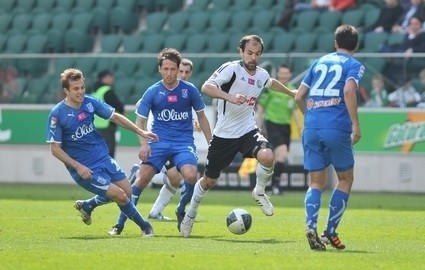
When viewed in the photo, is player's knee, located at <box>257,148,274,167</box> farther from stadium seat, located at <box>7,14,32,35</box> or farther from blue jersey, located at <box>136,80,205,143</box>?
stadium seat, located at <box>7,14,32,35</box>

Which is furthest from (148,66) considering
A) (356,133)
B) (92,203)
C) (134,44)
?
(356,133)

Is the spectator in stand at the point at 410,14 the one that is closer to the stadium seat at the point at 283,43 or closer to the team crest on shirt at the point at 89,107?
the stadium seat at the point at 283,43

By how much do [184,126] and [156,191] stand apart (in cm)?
1071

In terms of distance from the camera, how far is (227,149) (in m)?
15.7

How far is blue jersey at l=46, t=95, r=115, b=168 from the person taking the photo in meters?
15.2

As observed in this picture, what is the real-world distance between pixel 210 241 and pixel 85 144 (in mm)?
1940

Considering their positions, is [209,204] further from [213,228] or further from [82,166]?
[82,166]

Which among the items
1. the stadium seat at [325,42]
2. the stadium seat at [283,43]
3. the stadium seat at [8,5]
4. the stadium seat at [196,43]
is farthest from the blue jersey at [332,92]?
the stadium seat at [8,5]

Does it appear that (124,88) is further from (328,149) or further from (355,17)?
(328,149)

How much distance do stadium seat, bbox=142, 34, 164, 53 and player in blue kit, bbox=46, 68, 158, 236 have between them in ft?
52.2

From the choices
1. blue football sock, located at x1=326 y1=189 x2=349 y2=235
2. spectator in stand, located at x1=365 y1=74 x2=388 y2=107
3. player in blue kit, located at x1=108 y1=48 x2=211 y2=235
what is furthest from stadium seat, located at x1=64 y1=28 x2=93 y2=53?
blue football sock, located at x1=326 y1=189 x2=349 y2=235

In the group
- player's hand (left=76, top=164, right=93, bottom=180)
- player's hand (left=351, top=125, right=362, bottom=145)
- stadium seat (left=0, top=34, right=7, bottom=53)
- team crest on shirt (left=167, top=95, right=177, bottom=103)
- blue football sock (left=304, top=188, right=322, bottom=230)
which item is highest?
player's hand (left=351, top=125, right=362, bottom=145)

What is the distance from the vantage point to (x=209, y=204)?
888 inches

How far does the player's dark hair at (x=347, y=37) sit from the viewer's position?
43.7 feet
